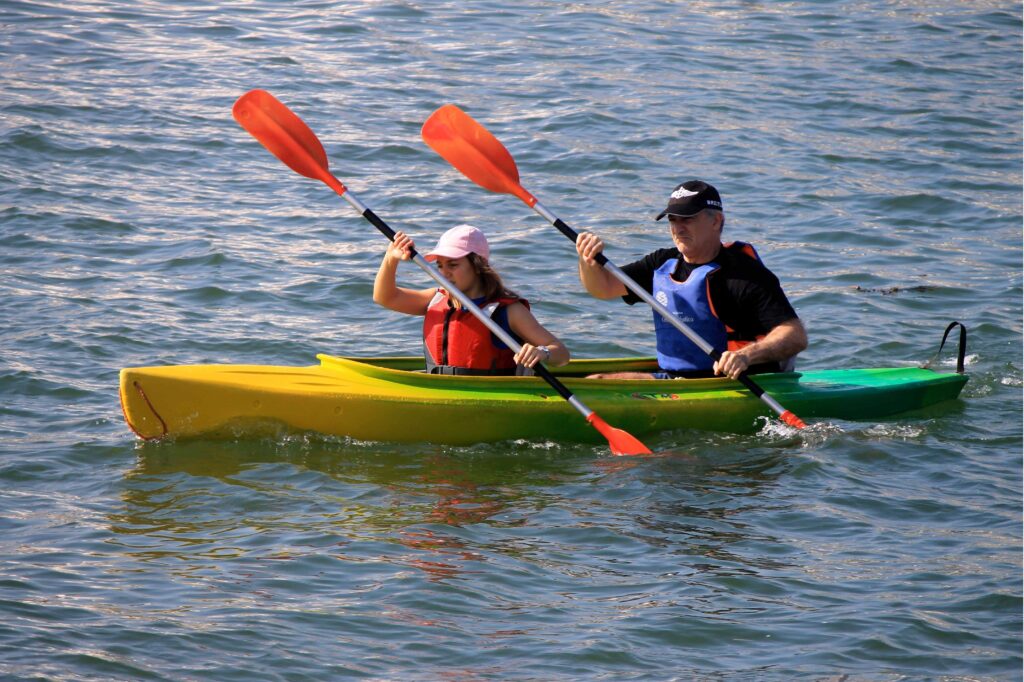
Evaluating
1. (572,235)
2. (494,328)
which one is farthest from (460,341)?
(572,235)

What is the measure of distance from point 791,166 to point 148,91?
5.93 meters

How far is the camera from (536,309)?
8.53 meters

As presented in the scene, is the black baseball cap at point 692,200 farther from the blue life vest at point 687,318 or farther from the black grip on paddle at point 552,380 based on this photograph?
the black grip on paddle at point 552,380

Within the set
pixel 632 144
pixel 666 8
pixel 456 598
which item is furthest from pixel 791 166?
pixel 456 598

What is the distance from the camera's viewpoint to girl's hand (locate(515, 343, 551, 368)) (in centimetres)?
590

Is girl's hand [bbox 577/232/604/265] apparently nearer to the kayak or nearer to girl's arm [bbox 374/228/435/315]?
the kayak

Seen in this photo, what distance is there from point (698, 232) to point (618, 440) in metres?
1.04

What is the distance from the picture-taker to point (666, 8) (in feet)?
53.0

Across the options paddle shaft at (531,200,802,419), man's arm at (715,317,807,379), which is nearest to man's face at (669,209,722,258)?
paddle shaft at (531,200,802,419)

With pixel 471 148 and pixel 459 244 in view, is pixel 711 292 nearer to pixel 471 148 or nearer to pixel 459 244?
pixel 459 244

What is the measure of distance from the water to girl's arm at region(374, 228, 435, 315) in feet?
2.25

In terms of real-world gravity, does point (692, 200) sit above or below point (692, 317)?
above

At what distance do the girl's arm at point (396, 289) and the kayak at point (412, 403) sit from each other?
0.97 ft

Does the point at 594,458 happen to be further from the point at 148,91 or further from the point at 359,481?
the point at 148,91
